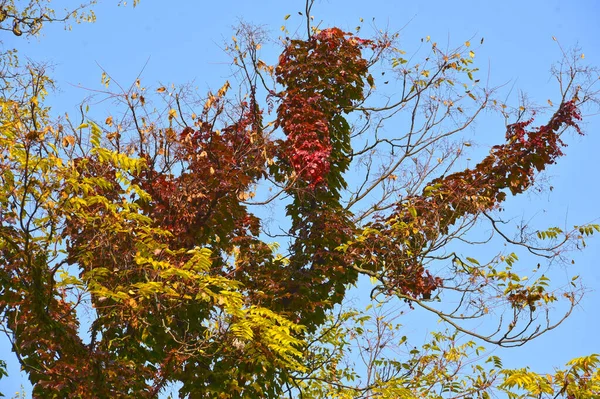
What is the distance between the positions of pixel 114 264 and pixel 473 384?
20.1ft

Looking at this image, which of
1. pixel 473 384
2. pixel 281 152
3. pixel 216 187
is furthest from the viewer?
pixel 281 152

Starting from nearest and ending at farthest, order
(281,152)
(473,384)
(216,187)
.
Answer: (216,187) → (473,384) → (281,152)

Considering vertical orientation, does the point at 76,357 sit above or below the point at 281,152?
below

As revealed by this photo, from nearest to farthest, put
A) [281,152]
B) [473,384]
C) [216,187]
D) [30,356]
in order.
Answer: [30,356] < [216,187] < [473,384] < [281,152]

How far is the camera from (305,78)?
47.8 ft

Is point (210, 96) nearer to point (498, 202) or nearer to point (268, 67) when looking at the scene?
point (268, 67)

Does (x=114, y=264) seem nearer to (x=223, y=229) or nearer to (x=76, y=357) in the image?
(x=76, y=357)

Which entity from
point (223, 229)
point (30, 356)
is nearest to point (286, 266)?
point (223, 229)

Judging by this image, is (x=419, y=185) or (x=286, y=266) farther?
(x=419, y=185)

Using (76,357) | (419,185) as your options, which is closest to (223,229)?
(76,357)

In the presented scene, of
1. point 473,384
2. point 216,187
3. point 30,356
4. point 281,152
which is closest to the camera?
point 30,356

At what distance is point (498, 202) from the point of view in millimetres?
14305

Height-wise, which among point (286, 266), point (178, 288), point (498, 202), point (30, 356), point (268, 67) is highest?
point (268, 67)

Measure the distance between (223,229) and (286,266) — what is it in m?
1.44
